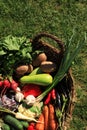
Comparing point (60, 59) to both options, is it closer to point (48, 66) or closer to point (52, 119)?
point (48, 66)

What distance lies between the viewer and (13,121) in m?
3.72

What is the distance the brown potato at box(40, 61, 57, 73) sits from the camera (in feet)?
12.8

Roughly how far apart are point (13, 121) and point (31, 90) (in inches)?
14.5

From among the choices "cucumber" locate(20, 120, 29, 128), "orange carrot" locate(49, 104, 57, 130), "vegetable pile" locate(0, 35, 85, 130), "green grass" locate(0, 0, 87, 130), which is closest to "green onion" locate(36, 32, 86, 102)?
"vegetable pile" locate(0, 35, 85, 130)

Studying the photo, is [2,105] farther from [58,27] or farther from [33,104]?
[58,27]

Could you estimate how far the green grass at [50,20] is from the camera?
4.66 metres

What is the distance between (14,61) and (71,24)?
125 centimetres

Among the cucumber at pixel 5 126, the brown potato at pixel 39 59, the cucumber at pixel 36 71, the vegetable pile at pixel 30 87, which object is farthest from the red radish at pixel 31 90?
the cucumber at pixel 5 126

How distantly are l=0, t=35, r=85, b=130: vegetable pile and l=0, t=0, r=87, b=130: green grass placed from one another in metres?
0.70

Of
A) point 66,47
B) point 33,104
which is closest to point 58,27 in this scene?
point 66,47

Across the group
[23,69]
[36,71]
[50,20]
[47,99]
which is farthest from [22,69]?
[50,20]

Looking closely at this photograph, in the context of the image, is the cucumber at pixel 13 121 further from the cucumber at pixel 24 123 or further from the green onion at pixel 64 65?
the green onion at pixel 64 65

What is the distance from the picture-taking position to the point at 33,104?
12.6ft

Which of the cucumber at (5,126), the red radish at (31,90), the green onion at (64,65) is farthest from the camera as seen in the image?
the red radish at (31,90)
